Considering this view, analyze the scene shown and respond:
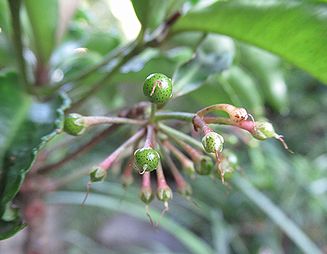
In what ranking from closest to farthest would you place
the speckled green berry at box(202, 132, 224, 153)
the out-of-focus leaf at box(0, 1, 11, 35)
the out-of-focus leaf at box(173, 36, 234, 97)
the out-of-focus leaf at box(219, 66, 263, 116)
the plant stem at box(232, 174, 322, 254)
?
the speckled green berry at box(202, 132, 224, 153) → the out-of-focus leaf at box(173, 36, 234, 97) → the out-of-focus leaf at box(0, 1, 11, 35) → the out-of-focus leaf at box(219, 66, 263, 116) → the plant stem at box(232, 174, 322, 254)

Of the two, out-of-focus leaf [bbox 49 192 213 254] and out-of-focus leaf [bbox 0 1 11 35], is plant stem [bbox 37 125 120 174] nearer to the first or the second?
out-of-focus leaf [bbox 0 1 11 35]

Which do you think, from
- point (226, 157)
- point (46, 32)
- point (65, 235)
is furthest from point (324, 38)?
point (65, 235)

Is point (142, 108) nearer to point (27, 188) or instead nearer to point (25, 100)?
point (25, 100)

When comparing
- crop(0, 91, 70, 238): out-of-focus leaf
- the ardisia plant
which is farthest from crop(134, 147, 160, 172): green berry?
crop(0, 91, 70, 238): out-of-focus leaf

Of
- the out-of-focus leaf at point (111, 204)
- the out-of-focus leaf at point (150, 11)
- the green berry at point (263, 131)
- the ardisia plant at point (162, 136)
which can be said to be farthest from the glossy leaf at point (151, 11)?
the out-of-focus leaf at point (111, 204)

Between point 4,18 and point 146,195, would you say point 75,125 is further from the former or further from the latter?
point 4,18

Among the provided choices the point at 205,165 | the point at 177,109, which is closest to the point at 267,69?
the point at 177,109
